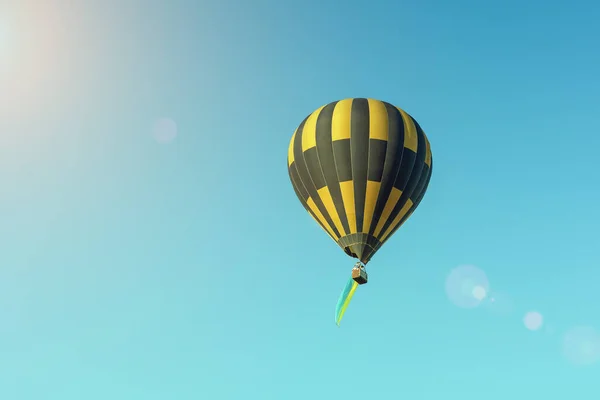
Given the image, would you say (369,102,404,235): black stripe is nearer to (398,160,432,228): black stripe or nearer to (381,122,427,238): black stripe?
(381,122,427,238): black stripe

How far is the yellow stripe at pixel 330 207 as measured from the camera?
28.1m

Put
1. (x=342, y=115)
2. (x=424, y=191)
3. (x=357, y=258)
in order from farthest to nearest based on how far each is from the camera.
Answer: (x=424, y=191), (x=342, y=115), (x=357, y=258)

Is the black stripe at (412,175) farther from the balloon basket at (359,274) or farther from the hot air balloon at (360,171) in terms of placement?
the balloon basket at (359,274)

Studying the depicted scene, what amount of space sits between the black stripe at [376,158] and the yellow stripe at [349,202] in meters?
1.17

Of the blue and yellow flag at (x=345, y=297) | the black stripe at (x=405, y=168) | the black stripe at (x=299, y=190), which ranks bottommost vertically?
the blue and yellow flag at (x=345, y=297)

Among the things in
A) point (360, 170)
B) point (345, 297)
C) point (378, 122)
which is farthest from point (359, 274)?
point (378, 122)

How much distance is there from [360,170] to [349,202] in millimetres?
1764

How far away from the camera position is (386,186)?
28.1m

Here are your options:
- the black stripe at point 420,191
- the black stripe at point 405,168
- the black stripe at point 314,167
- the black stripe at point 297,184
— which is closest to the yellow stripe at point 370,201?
the black stripe at point 405,168

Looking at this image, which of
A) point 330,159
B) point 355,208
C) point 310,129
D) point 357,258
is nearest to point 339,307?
point 357,258

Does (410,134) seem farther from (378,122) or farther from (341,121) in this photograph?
(341,121)

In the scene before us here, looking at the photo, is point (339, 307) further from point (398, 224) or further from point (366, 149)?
point (366, 149)

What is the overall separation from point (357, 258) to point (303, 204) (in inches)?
213

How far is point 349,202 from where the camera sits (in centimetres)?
2786
